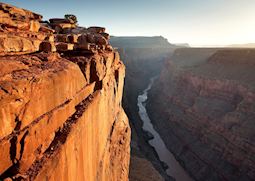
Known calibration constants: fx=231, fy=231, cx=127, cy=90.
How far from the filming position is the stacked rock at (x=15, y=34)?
6512 mm

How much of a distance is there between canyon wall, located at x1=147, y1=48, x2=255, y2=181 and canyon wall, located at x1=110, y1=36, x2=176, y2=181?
4.30m

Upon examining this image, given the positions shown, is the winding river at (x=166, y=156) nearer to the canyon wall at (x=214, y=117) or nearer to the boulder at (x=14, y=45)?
the canyon wall at (x=214, y=117)

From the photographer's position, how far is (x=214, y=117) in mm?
32844

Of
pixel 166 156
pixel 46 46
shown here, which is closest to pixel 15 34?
pixel 46 46

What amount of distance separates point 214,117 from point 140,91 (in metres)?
35.8

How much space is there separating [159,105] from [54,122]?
45072 mm

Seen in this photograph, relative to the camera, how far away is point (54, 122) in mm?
5449

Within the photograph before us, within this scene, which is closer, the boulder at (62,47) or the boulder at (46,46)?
the boulder at (46,46)

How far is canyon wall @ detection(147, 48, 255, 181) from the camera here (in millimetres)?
27094

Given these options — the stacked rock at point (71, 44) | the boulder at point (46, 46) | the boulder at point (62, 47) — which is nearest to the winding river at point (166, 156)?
the stacked rock at point (71, 44)

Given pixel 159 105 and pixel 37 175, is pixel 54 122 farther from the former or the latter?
pixel 159 105

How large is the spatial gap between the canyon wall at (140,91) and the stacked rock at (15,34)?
1610 centimetres

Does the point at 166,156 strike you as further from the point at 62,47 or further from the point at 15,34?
the point at 15,34

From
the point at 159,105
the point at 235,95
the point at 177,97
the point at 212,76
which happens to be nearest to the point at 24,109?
the point at 235,95
